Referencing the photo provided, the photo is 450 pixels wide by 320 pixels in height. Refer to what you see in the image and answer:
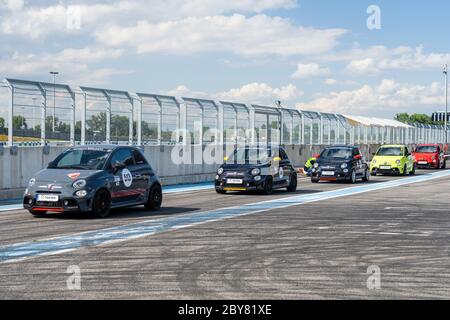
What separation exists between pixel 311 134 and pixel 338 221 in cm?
2596

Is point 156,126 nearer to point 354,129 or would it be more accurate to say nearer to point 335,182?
point 335,182

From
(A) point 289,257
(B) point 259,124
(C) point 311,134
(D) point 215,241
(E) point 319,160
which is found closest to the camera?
(A) point 289,257

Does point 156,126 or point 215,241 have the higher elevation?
point 156,126

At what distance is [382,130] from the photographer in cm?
5809

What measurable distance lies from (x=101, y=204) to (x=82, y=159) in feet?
3.85

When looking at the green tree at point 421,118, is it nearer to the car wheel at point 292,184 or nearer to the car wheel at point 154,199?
the car wheel at point 292,184

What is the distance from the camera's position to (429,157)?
42750 mm

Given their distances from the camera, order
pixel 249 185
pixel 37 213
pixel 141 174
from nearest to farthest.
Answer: pixel 37 213 → pixel 141 174 → pixel 249 185

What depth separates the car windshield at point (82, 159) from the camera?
14867 millimetres

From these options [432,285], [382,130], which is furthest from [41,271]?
[382,130]

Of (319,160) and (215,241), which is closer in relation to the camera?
(215,241)

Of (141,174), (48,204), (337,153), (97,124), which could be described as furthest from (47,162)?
(337,153)
